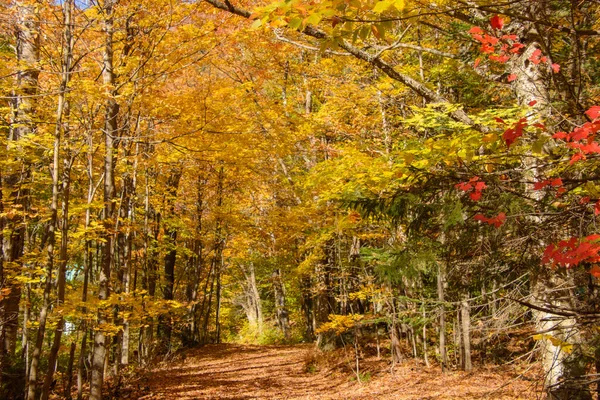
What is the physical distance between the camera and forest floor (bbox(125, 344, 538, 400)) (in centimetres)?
880

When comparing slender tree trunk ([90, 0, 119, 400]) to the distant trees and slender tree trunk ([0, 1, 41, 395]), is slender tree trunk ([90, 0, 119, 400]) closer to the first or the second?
the distant trees

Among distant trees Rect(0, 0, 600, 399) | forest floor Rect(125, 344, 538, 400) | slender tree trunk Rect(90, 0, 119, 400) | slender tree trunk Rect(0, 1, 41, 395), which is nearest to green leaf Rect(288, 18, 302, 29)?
distant trees Rect(0, 0, 600, 399)

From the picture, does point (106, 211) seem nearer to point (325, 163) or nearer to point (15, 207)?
point (15, 207)

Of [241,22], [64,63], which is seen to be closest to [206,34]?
[241,22]

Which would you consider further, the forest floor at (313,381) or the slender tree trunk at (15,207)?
the forest floor at (313,381)

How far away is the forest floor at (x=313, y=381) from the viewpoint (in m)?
8.80

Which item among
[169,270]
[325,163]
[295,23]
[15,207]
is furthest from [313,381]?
[295,23]

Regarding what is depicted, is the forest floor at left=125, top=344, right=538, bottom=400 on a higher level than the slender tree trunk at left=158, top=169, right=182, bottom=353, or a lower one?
lower

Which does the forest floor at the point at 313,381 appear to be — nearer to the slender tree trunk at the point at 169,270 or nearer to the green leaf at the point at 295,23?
the slender tree trunk at the point at 169,270

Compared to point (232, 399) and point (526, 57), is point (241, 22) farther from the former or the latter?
point (232, 399)

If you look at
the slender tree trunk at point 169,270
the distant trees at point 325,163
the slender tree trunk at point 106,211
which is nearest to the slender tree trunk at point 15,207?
the distant trees at point 325,163

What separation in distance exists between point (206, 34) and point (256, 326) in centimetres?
2004

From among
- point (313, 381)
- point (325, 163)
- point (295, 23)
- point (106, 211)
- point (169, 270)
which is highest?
point (325, 163)

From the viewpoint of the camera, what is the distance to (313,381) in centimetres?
1112
